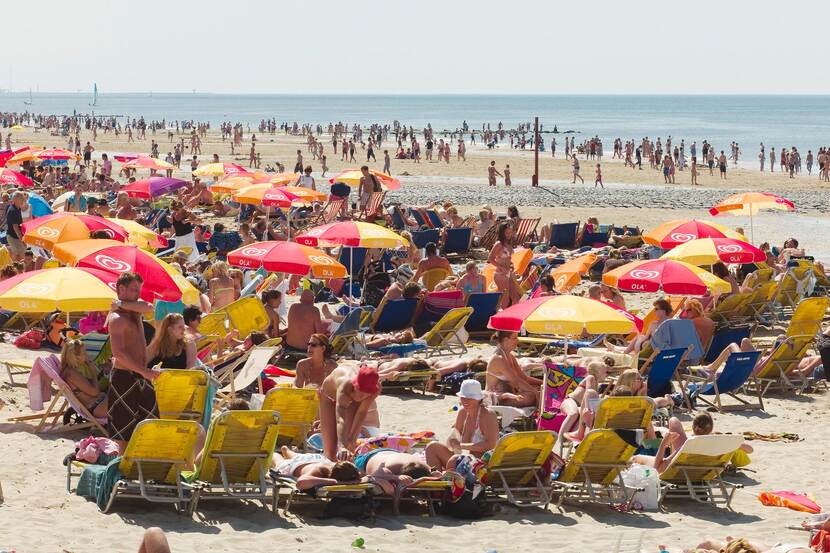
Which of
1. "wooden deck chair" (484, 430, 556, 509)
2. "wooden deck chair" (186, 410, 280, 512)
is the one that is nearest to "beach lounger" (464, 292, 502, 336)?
"wooden deck chair" (484, 430, 556, 509)

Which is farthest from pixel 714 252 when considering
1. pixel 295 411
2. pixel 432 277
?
pixel 295 411

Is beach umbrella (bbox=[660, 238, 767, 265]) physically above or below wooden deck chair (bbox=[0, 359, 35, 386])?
above

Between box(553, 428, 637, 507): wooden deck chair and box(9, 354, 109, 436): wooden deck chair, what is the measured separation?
3.07 metres

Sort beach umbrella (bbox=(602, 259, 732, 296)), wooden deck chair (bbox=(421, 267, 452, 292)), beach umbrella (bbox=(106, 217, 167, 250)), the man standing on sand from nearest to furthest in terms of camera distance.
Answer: the man standing on sand < beach umbrella (bbox=(602, 259, 732, 296)) < beach umbrella (bbox=(106, 217, 167, 250)) < wooden deck chair (bbox=(421, 267, 452, 292))

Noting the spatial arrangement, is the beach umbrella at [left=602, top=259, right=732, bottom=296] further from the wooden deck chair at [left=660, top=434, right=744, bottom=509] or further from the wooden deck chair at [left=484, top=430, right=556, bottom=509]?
the wooden deck chair at [left=484, top=430, right=556, bottom=509]

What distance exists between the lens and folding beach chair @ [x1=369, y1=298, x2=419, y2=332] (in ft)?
40.4

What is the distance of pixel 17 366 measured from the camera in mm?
9562

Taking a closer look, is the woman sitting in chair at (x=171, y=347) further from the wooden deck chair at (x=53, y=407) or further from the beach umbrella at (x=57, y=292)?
the beach umbrella at (x=57, y=292)

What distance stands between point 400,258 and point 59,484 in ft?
33.6

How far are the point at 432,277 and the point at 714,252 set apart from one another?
130 inches

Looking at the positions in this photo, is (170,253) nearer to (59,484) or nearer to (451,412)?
(451,412)

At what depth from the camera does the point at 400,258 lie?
17156 mm

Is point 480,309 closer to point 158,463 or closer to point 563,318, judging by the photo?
point 563,318

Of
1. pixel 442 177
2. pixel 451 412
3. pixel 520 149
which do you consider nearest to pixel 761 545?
pixel 451 412
